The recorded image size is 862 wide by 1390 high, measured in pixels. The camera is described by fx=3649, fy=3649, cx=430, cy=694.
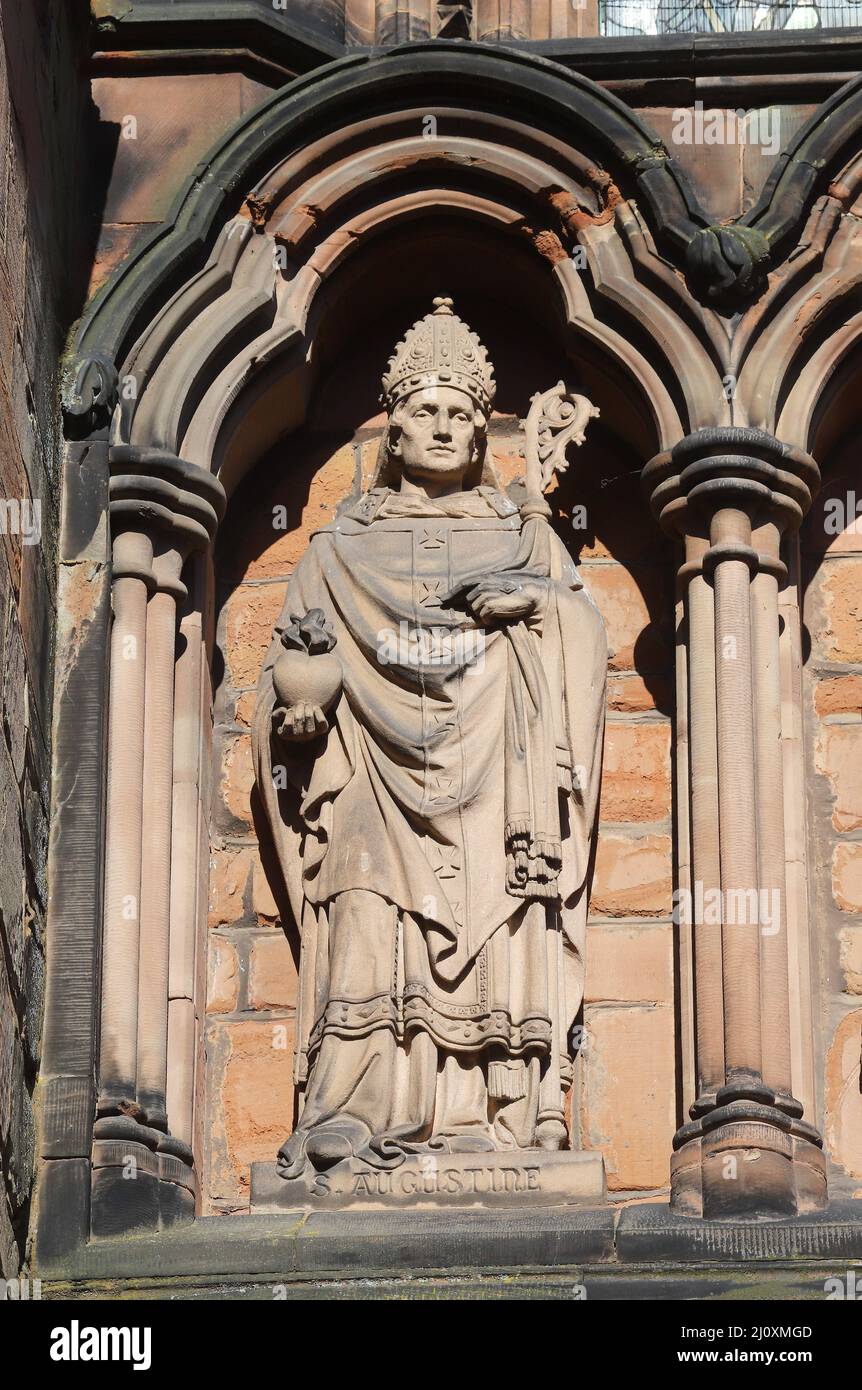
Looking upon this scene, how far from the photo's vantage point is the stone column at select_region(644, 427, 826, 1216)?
28.3 ft

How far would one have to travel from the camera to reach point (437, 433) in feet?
31.7

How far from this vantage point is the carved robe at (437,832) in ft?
28.9

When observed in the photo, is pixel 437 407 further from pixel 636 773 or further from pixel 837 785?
pixel 837 785

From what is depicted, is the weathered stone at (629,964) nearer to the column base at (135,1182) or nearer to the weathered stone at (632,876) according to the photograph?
the weathered stone at (632,876)

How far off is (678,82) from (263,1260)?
359cm

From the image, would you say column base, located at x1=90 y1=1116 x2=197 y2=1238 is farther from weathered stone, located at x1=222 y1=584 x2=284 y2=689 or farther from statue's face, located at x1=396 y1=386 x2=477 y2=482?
statue's face, located at x1=396 y1=386 x2=477 y2=482

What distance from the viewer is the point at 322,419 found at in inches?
400

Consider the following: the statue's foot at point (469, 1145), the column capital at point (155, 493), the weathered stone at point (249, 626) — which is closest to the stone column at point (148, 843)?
the column capital at point (155, 493)

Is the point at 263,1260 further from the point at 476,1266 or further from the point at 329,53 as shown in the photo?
the point at 329,53

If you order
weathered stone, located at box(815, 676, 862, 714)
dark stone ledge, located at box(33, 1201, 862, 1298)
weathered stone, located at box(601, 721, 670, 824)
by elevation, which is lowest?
Result: dark stone ledge, located at box(33, 1201, 862, 1298)

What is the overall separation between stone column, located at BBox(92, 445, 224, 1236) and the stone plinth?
0.36 meters

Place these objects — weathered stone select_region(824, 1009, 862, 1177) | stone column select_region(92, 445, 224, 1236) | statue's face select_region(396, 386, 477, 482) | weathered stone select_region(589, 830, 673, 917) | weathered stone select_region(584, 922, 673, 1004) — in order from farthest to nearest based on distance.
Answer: statue's face select_region(396, 386, 477, 482) → weathered stone select_region(589, 830, 673, 917) → weathered stone select_region(584, 922, 673, 1004) → weathered stone select_region(824, 1009, 862, 1177) → stone column select_region(92, 445, 224, 1236)

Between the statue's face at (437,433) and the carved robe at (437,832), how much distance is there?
0.10m

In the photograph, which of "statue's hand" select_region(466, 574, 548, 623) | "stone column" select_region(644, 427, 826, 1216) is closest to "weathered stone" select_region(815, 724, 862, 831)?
"stone column" select_region(644, 427, 826, 1216)
